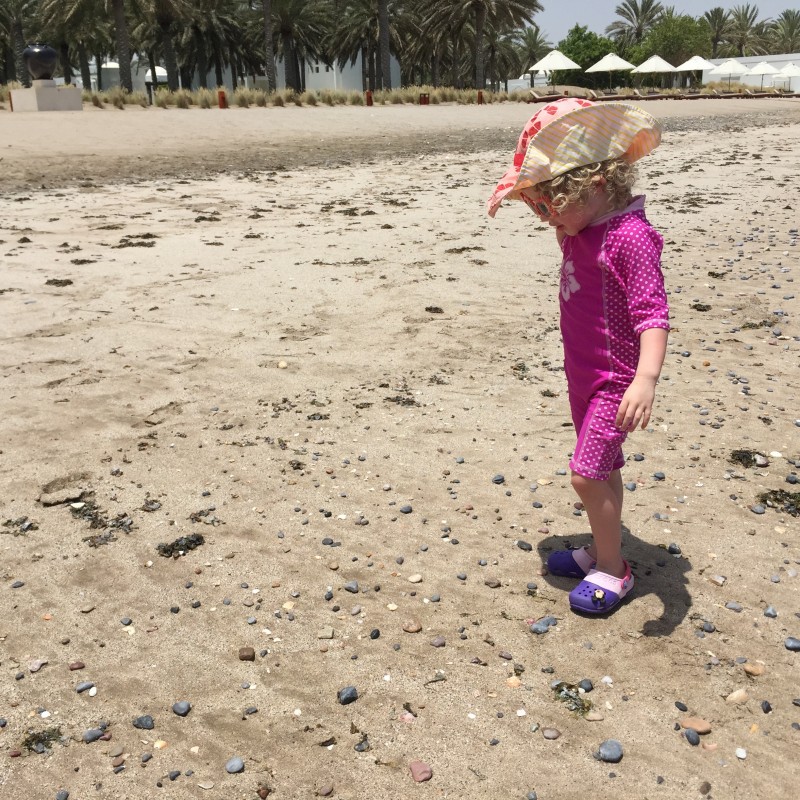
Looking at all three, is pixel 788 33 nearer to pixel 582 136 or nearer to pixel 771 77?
pixel 771 77

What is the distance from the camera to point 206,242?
8008 millimetres

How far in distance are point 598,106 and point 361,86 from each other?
5346cm

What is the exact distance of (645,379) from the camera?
7.71ft

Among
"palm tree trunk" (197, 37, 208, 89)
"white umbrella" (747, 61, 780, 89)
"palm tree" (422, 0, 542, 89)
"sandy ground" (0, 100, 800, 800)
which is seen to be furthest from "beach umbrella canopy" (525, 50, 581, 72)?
"sandy ground" (0, 100, 800, 800)

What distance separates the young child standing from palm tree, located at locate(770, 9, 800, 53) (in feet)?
297

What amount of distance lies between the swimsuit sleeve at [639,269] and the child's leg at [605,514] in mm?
526

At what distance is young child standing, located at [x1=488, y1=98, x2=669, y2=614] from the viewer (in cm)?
236

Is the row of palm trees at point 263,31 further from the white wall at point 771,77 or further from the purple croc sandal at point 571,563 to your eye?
the purple croc sandal at point 571,563

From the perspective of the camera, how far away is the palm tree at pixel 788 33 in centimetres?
7812

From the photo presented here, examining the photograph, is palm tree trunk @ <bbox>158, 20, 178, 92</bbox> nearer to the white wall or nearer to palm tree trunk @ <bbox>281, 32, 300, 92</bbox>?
palm tree trunk @ <bbox>281, 32, 300, 92</bbox>

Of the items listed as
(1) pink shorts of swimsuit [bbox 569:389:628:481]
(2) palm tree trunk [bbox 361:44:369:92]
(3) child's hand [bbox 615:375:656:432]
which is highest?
(2) palm tree trunk [bbox 361:44:369:92]

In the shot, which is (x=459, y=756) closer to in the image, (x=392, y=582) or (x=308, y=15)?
(x=392, y=582)

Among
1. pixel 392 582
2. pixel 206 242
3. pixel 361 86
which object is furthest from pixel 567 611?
pixel 361 86

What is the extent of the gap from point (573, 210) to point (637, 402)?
1.92 feet
